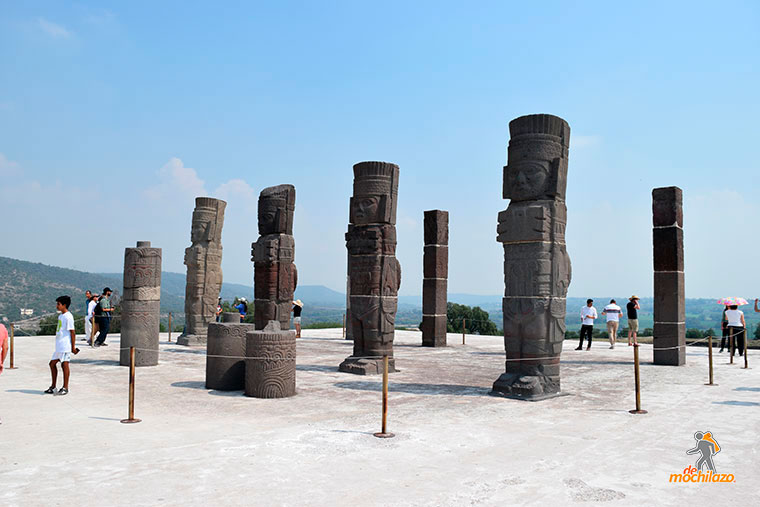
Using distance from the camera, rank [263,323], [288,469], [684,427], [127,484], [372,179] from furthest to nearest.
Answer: [263,323] < [372,179] < [684,427] < [288,469] < [127,484]

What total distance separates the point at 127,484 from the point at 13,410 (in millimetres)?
4106

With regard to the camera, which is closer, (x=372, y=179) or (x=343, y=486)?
(x=343, y=486)

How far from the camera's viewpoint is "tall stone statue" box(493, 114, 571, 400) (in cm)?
923

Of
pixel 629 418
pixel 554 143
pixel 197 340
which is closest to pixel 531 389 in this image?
pixel 629 418

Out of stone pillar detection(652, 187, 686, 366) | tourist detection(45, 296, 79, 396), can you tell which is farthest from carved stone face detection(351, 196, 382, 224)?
stone pillar detection(652, 187, 686, 366)

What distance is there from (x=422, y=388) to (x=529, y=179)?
3.96m

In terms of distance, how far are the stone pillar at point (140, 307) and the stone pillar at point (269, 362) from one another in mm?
4656

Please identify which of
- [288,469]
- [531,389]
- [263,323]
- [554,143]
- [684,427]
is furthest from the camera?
[263,323]

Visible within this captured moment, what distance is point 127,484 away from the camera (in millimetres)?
4809

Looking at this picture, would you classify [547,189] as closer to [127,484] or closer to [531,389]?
[531,389]

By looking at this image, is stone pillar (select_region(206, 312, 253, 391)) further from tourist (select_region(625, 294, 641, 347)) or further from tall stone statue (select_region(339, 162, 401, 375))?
tourist (select_region(625, 294, 641, 347))

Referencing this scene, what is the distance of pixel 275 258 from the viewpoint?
15.1 m

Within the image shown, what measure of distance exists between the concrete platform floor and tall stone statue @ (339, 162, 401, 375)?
1.08 metres

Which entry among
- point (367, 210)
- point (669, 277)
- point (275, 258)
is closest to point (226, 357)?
point (367, 210)
